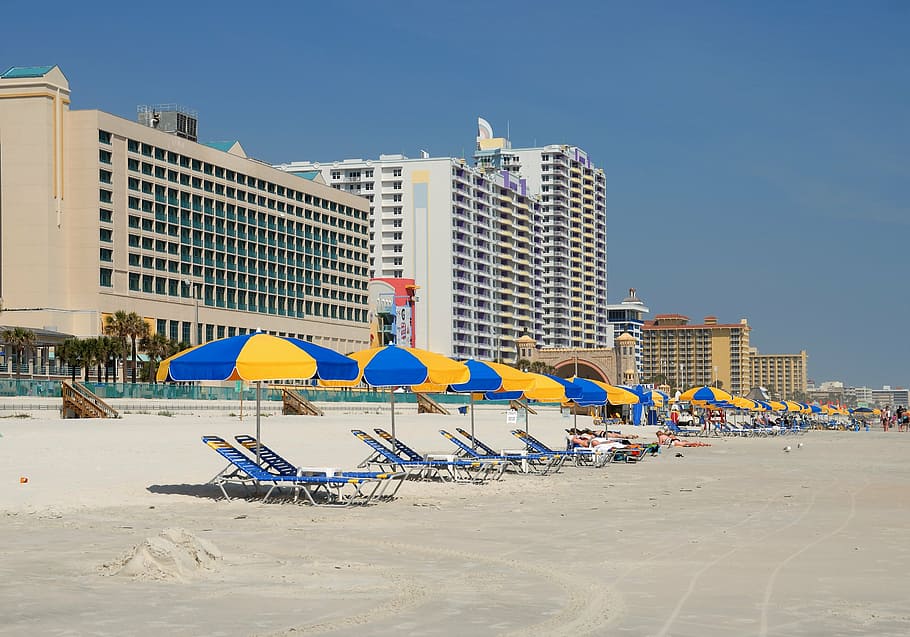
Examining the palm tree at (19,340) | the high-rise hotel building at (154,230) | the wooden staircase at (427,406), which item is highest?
the high-rise hotel building at (154,230)

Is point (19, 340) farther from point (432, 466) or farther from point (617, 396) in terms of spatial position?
point (432, 466)

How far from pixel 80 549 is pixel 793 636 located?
716 centimetres

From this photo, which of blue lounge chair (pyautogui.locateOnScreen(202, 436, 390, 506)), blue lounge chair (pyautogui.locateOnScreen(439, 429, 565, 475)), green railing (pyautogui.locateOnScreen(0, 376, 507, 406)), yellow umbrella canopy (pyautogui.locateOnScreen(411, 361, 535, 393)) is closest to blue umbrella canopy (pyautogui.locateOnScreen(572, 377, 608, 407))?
blue lounge chair (pyautogui.locateOnScreen(439, 429, 565, 475))

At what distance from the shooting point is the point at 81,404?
40.6m

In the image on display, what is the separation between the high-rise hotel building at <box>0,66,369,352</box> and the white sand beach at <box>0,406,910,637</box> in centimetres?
6045

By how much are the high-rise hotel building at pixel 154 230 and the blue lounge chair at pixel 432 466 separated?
60281 millimetres

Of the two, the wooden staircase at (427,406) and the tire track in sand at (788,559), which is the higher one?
the tire track in sand at (788,559)

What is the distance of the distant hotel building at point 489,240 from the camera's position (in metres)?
144

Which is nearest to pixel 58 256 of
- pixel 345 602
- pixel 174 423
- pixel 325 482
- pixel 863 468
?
pixel 174 423

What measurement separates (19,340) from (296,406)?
20417mm

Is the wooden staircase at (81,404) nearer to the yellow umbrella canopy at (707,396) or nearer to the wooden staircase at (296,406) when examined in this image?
the wooden staircase at (296,406)

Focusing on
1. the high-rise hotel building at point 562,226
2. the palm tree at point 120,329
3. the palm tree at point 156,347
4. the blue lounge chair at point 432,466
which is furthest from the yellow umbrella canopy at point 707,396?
the high-rise hotel building at point 562,226

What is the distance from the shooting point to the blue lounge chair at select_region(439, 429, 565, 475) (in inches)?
910

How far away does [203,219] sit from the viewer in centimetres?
9494
